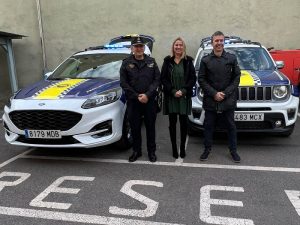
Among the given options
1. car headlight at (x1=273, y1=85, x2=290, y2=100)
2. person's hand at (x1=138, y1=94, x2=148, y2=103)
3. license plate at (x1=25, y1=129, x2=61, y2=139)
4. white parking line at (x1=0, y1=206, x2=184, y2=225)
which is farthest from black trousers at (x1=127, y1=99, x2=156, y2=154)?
car headlight at (x1=273, y1=85, x2=290, y2=100)

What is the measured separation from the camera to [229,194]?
3.65 m

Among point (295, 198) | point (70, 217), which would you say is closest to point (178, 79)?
point (295, 198)

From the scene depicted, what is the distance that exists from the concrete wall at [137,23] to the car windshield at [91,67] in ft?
19.0

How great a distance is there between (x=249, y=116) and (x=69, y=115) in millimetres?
2588

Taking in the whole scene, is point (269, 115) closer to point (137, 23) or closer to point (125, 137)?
point (125, 137)

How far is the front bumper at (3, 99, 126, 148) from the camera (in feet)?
14.4

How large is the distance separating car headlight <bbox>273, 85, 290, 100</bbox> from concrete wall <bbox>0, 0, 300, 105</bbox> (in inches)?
265

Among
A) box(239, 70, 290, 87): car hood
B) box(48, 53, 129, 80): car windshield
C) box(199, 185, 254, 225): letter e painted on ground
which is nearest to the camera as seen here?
box(199, 185, 254, 225): letter e painted on ground

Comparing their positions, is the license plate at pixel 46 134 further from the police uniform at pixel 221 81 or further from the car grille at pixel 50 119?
the police uniform at pixel 221 81

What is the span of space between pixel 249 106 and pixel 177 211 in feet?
7.48

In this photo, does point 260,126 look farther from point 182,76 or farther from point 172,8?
point 172,8

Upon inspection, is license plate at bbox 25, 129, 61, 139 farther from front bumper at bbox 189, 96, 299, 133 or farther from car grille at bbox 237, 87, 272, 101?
car grille at bbox 237, 87, 272, 101

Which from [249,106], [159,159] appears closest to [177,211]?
[159,159]

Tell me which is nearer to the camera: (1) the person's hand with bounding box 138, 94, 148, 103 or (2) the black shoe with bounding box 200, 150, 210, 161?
(1) the person's hand with bounding box 138, 94, 148, 103
